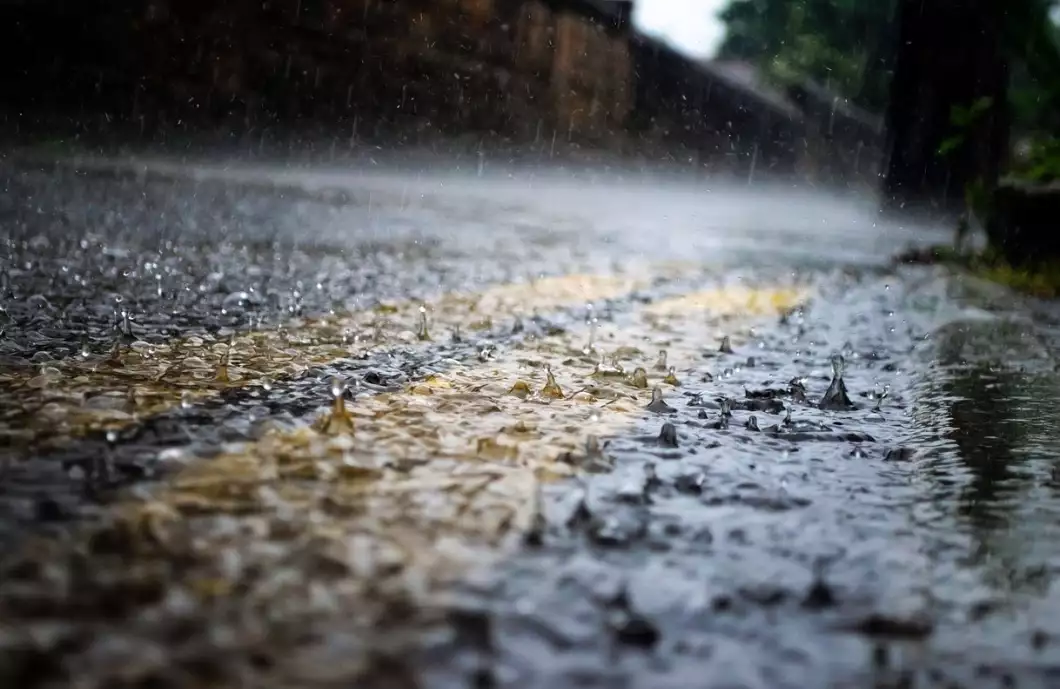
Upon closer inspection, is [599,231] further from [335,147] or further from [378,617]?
[378,617]

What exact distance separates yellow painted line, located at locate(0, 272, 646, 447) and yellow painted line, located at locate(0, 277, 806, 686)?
0.82 ft

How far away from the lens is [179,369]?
1987 mm

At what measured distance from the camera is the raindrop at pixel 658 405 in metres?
1.88

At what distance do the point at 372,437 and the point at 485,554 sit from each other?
0.49 m

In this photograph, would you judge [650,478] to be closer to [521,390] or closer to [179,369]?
[521,390]

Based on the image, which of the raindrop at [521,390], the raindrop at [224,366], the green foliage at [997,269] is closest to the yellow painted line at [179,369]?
the raindrop at [224,366]

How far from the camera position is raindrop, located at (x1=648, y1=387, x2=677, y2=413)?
1.88 m

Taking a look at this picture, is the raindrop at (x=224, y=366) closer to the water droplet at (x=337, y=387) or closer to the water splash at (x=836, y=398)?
the water droplet at (x=337, y=387)

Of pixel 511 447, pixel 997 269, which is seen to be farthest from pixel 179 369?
pixel 997 269

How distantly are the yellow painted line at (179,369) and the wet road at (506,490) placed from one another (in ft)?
0.04

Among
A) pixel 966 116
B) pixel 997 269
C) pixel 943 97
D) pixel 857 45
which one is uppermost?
pixel 857 45

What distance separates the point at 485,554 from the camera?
1119mm

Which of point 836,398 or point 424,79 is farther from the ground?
point 424,79

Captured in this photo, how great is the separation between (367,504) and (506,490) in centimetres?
19
